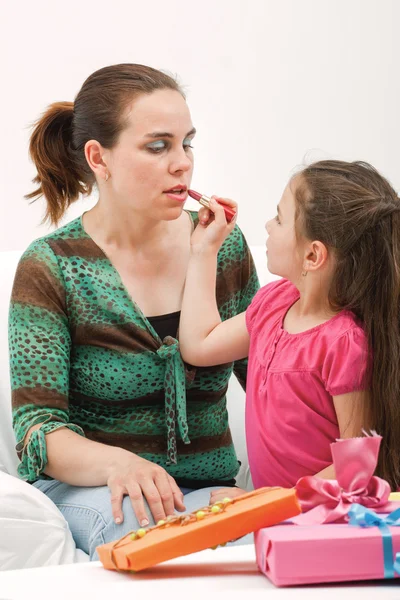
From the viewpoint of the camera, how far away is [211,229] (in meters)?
1.61

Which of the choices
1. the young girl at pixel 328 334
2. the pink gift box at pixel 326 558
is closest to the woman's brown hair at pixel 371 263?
the young girl at pixel 328 334

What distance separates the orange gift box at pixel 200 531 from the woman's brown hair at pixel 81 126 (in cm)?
87

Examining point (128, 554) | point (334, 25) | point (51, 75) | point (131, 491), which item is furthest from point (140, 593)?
point (334, 25)

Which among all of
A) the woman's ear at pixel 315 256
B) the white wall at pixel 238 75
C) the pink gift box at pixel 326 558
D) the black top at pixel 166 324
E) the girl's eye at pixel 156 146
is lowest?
the pink gift box at pixel 326 558

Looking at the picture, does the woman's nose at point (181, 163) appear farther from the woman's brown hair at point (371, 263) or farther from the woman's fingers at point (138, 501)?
the woman's fingers at point (138, 501)

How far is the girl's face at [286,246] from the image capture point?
1.47 meters

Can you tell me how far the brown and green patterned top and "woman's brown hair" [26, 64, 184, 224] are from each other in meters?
0.11

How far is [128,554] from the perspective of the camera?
32.2 inches

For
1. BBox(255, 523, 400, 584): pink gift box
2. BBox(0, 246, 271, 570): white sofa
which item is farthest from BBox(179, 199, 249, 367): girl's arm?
BBox(255, 523, 400, 584): pink gift box

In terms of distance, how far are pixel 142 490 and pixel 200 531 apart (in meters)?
0.55

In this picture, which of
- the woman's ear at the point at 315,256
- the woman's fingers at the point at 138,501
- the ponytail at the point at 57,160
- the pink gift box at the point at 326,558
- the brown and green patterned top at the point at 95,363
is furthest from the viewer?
the ponytail at the point at 57,160

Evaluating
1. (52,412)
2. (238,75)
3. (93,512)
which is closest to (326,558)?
(93,512)

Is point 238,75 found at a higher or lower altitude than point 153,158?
higher

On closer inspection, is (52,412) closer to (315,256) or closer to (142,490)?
(142,490)
